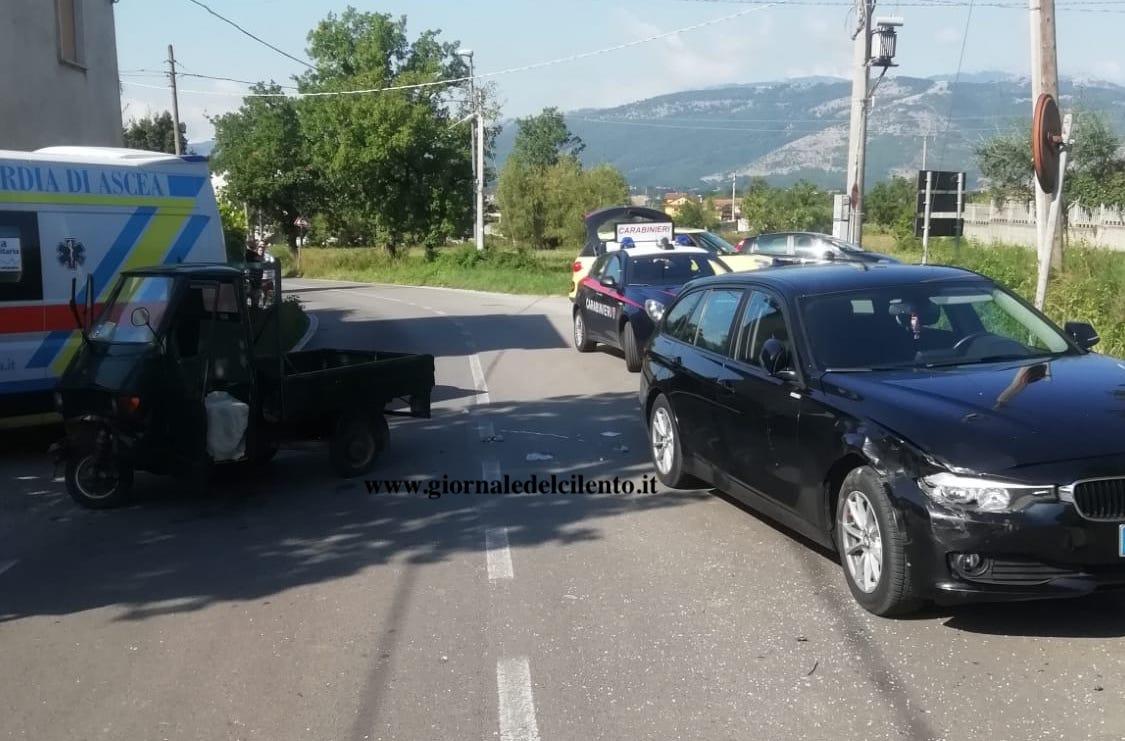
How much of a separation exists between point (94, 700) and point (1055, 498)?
165 inches

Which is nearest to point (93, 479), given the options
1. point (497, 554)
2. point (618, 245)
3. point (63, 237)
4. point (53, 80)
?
point (497, 554)

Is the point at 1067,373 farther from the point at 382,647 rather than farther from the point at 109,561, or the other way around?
the point at 109,561

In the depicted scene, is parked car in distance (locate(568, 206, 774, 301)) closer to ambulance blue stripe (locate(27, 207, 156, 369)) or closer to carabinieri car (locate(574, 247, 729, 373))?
carabinieri car (locate(574, 247, 729, 373))

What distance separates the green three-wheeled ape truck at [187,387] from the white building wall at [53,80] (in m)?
8.80

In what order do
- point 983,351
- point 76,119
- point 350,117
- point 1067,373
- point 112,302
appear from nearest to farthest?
point 1067,373
point 983,351
point 112,302
point 76,119
point 350,117

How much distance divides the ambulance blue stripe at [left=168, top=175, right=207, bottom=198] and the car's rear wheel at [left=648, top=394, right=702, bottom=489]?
19.8 ft

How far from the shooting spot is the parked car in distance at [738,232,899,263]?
25.0 meters

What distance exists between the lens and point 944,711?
4.51 meters

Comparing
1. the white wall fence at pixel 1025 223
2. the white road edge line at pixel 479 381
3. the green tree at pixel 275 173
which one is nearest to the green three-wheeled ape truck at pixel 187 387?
the white road edge line at pixel 479 381

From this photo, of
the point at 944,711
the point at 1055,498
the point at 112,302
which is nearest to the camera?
the point at 944,711

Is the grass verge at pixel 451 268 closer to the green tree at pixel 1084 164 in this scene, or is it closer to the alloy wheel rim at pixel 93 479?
the green tree at pixel 1084 164

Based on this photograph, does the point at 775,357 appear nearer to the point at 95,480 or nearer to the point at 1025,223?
the point at 95,480

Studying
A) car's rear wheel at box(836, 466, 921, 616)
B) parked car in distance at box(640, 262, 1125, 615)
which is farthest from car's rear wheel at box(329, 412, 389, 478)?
car's rear wheel at box(836, 466, 921, 616)

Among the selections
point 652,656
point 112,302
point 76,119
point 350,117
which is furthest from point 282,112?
point 652,656
